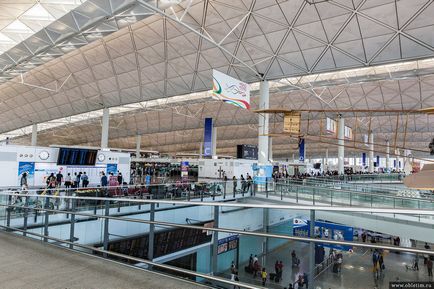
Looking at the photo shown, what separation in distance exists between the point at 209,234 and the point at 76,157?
2233cm

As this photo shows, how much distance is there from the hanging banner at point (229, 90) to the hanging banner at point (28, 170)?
1437 cm

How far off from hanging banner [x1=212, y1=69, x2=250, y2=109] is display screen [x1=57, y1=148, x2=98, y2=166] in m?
13.6

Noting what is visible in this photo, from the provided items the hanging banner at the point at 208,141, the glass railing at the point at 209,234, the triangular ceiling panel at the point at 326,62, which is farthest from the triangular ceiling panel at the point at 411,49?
the hanging banner at the point at 208,141

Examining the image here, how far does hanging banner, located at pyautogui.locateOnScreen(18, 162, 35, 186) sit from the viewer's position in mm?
20422

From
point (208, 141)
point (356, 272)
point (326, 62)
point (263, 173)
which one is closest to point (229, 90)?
point (326, 62)

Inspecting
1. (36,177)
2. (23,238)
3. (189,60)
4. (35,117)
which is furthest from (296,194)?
(35,117)

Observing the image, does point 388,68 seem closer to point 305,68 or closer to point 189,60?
point 305,68

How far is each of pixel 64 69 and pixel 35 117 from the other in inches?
779

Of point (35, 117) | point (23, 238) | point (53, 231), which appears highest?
point (35, 117)

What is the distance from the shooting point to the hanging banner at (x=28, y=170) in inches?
804

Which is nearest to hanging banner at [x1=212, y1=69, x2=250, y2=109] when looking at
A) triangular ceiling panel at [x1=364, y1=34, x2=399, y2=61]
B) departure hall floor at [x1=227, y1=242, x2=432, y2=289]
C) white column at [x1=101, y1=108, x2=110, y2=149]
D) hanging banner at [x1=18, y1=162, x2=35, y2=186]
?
triangular ceiling panel at [x1=364, y1=34, x2=399, y2=61]

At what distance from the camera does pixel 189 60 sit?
25.3 m

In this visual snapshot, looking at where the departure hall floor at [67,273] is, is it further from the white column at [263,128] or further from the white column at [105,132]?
the white column at [105,132]

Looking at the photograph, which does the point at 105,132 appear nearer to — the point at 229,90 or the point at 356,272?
the point at 229,90
